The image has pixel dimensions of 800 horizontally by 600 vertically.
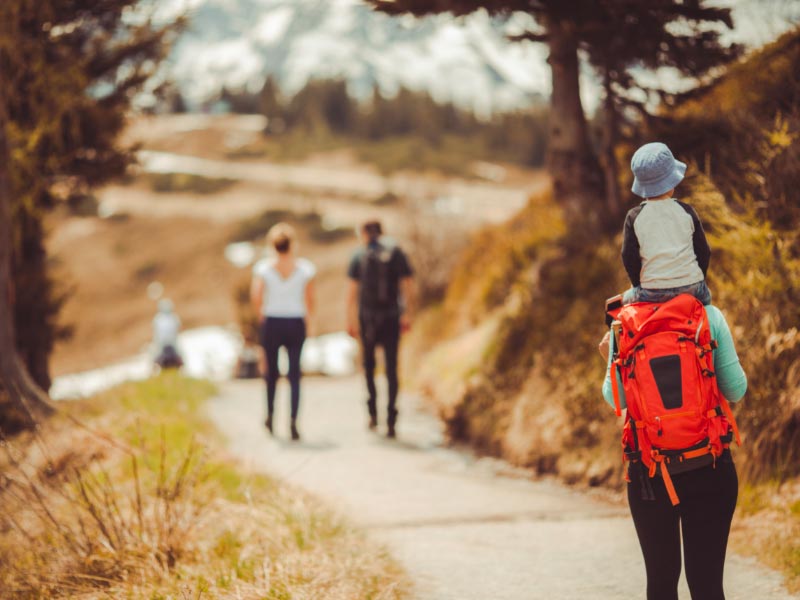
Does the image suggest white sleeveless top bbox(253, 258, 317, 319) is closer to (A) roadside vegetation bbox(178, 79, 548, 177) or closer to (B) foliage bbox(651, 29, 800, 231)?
(B) foliage bbox(651, 29, 800, 231)

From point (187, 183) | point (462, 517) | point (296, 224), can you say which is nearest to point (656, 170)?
point (462, 517)

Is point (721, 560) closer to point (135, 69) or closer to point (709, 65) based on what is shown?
point (709, 65)

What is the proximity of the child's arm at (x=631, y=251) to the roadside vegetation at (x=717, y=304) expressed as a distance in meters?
1.92

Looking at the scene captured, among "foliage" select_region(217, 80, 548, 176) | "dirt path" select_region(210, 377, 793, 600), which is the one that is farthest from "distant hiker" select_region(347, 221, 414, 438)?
"foliage" select_region(217, 80, 548, 176)

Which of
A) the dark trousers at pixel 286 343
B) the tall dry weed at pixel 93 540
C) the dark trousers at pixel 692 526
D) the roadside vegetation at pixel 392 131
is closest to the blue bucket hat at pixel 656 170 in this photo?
the dark trousers at pixel 692 526

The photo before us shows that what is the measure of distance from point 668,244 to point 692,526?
99cm

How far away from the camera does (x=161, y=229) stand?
62.7 metres

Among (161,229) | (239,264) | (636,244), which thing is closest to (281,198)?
(161,229)

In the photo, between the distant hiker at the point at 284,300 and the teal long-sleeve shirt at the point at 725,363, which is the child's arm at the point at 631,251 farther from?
the distant hiker at the point at 284,300

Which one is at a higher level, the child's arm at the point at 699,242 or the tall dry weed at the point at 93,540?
the child's arm at the point at 699,242

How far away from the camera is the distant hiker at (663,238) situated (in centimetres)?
298

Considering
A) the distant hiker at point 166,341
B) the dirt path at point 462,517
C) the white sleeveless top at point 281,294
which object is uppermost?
the white sleeveless top at point 281,294

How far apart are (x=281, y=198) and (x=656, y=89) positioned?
6148 centimetres

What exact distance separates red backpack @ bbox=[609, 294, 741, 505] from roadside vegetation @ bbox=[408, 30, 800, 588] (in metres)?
1.56
